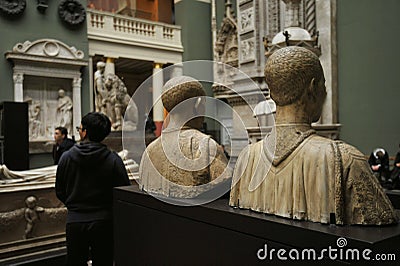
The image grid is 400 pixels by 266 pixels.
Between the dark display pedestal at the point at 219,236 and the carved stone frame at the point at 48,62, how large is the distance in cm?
863

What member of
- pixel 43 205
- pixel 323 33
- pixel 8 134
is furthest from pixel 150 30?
pixel 43 205

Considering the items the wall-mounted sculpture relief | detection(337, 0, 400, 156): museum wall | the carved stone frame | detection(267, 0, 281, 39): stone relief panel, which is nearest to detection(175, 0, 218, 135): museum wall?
the carved stone frame

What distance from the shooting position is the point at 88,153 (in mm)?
2584

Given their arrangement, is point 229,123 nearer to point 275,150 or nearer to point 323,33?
point 275,150

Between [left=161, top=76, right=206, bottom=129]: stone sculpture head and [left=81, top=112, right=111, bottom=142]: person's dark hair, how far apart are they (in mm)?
619

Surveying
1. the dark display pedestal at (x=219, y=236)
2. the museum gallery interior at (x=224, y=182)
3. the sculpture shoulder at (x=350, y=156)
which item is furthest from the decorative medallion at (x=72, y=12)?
the sculpture shoulder at (x=350, y=156)

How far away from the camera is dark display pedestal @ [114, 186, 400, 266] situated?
4.41 ft

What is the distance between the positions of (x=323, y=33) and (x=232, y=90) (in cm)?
663

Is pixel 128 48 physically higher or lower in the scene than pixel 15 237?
higher

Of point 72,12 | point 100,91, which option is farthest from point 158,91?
point 72,12

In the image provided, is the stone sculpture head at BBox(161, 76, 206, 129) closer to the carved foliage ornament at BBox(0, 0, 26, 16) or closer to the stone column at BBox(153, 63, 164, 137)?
the stone column at BBox(153, 63, 164, 137)

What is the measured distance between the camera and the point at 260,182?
172 centimetres

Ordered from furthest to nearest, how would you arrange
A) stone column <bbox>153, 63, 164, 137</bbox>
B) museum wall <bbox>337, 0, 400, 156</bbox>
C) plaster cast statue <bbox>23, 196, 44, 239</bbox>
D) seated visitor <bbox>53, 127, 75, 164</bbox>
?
museum wall <bbox>337, 0, 400, 156</bbox> < seated visitor <bbox>53, 127, 75, 164</bbox> < plaster cast statue <bbox>23, 196, 44, 239</bbox> < stone column <bbox>153, 63, 164, 137</bbox>

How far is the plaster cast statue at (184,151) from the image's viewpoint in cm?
203
